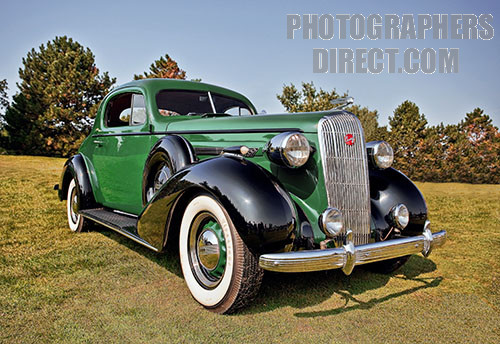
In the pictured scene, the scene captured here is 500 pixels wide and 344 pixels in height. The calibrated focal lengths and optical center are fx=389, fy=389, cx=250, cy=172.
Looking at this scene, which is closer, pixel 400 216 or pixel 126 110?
pixel 400 216

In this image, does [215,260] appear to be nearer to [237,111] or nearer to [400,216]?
[400,216]

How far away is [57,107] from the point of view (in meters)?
26.2

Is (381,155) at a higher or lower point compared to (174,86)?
lower

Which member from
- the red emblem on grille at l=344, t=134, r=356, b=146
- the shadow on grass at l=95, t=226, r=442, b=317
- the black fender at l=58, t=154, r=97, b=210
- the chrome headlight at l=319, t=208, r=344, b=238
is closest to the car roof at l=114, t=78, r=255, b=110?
the black fender at l=58, t=154, r=97, b=210

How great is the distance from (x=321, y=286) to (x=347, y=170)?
38.6 inches

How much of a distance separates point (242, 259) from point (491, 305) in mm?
1873

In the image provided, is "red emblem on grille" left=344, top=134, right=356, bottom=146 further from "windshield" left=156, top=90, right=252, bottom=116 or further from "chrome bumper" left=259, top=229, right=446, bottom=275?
"windshield" left=156, top=90, right=252, bottom=116

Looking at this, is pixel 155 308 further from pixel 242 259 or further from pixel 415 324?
pixel 415 324

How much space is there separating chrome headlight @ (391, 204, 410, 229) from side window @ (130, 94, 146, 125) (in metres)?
2.72

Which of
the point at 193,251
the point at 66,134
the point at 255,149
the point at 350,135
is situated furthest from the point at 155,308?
the point at 66,134

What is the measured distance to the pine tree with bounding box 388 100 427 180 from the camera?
61.2ft

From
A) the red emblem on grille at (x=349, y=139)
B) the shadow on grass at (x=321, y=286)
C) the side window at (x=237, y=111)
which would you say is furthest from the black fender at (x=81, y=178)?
the red emblem on grille at (x=349, y=139)

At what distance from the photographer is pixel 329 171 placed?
285 cm

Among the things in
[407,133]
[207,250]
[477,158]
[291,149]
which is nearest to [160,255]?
[207,250]
